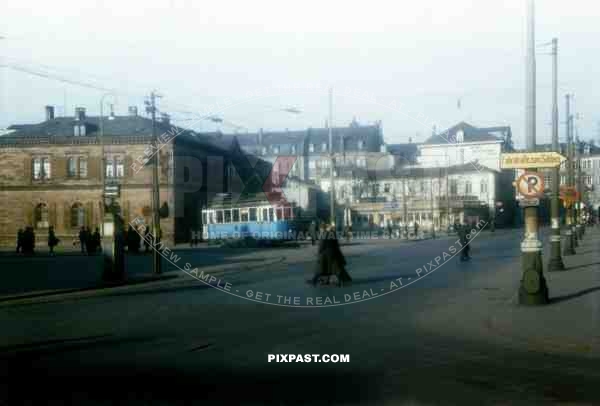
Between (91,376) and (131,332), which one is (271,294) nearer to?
(131,332)

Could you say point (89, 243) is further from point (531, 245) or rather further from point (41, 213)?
point (531, 245)

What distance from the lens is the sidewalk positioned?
32.2 ft

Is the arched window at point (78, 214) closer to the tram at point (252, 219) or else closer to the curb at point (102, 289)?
the tram at point (252, 219)

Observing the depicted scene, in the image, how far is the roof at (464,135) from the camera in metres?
14.9

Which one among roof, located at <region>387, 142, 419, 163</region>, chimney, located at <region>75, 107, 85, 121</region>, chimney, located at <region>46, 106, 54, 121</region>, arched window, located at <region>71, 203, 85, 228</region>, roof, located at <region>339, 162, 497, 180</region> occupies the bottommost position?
arched window, located at <region>71, 203, 85, 228</region>

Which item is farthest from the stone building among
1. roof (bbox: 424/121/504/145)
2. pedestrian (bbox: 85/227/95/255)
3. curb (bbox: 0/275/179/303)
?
curb (bbox: 0/275/179/303)

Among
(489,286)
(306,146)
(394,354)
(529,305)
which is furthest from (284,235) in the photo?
(394,354)

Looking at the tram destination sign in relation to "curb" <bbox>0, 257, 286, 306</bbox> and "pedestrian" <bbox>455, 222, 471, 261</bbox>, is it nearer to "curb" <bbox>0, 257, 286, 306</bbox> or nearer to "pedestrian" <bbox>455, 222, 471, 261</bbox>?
"curb" <bbox>0, 257, 286, 306</bbox>

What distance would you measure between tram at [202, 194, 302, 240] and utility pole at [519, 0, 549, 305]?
93.6ft

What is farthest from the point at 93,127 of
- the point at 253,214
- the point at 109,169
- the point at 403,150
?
the point at 403,150

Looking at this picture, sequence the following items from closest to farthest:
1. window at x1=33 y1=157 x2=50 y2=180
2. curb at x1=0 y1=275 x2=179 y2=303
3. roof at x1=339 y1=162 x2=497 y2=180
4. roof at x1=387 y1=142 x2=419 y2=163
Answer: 1. curb at x1=0 y1=275 x2=179 y2=303
2. roof at x1=387 y1=142 x2=419 y2=163
3. roof at x1=339 y1=162 x2=497 y2=180
4. window at x1=33 y1=157 x2=50 y2=180

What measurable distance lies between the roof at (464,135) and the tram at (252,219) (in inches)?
592

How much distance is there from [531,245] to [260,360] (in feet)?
23.4

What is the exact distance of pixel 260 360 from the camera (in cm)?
837
